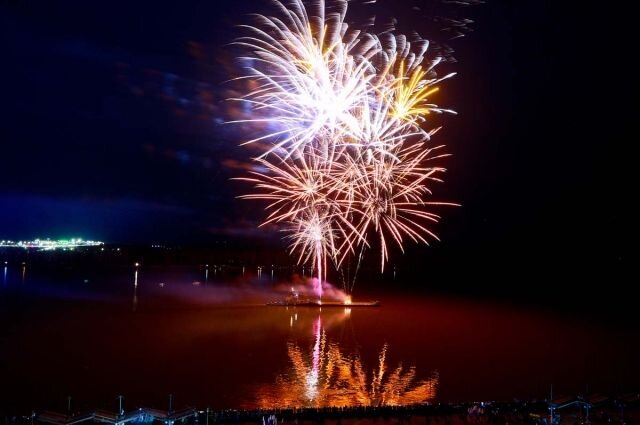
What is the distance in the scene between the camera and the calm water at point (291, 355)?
54.9ft

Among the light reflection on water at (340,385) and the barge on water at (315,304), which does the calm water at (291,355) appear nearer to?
the light reflection on water at (340,385)

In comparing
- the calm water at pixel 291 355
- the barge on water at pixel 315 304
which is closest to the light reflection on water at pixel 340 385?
the calm water at pixel 291 355

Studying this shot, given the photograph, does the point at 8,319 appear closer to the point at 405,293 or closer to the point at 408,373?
the point at 408,373

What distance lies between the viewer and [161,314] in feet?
112

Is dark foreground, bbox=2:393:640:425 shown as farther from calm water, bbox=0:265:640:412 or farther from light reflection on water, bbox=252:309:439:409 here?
calm water, bbox=0:265:640:412

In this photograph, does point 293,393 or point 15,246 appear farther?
point 15,246

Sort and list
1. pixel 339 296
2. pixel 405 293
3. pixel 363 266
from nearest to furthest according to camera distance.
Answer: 1. pixel 339 296
2. pixel 405 293
3. pixel 363 266

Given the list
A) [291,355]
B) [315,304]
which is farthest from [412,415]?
[315,304]

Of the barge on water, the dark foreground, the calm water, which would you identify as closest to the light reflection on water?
the calm water

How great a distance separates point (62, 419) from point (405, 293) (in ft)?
143

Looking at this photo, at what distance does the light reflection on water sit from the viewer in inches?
619

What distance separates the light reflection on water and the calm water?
2.3 inches

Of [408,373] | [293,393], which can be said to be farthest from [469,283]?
[293,393]

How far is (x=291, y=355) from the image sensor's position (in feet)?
72.8
